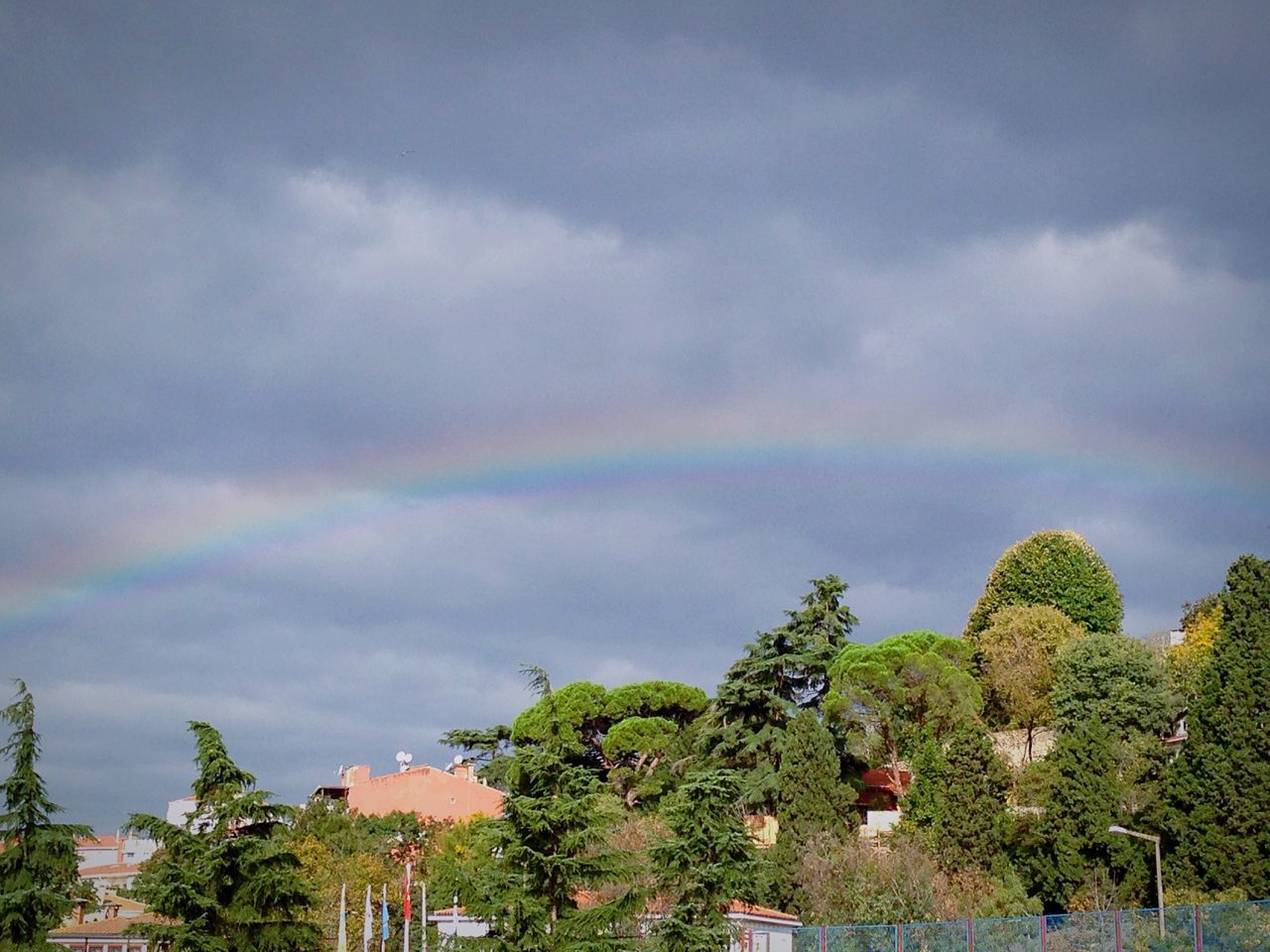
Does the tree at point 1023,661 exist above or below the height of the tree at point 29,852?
above

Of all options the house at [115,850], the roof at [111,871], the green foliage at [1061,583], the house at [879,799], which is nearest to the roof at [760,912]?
the house at [879,799]

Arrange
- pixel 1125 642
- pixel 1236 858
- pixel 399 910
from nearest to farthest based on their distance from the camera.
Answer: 1. pixel 1236 858
2. pixel 1125 642
3. pixel 399 910

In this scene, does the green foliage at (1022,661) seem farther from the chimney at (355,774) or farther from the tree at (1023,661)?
the chimney at (355,774)

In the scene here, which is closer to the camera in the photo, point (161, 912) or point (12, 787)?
point (161, 912)

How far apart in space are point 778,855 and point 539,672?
25.7m

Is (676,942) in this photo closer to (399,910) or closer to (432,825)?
(399,910)

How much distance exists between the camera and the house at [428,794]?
276 feet

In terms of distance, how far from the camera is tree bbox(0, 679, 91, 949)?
30.9 m

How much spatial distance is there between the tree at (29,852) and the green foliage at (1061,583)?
49949 mm

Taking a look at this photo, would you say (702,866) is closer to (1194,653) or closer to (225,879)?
(225,879)

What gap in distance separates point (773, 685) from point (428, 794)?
2995 cm

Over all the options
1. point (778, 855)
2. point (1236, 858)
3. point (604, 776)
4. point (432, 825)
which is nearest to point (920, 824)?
point (778, 855)

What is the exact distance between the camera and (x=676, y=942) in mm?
31594

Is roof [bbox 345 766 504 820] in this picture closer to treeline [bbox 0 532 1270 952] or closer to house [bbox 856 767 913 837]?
treeline [bbox 0 532 1270 952]
